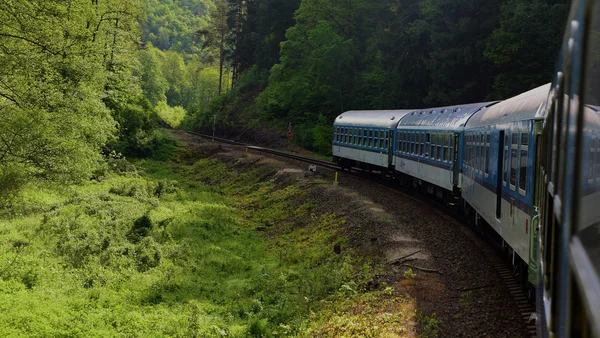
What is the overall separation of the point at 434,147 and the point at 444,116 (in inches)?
42.2

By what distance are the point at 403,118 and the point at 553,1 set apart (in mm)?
12213

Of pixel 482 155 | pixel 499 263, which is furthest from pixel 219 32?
pixel 499 263

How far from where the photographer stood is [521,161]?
9445 millimetres

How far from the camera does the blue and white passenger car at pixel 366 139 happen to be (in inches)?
1139

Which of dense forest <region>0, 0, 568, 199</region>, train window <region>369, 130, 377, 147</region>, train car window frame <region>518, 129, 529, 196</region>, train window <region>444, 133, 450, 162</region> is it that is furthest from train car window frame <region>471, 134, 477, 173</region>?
train window <region>369, 130, 377, 147</region>

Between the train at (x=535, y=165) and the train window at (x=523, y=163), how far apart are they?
2 centimetres

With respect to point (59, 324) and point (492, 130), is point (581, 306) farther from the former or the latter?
point (59, 324)

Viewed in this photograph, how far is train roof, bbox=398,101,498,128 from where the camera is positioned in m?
19.2

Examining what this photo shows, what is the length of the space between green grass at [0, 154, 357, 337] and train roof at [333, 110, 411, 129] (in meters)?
5.04

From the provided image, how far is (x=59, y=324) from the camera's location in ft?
42.8

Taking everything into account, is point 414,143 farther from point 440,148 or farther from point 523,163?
point 523,163

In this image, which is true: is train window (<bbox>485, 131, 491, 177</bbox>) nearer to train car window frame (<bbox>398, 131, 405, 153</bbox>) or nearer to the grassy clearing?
the grassy clearing

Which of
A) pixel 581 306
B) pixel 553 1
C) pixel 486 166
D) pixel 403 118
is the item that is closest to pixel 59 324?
pixel 486 166

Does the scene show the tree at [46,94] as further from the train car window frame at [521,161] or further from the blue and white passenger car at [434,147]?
the train car window frame at [521,161]
